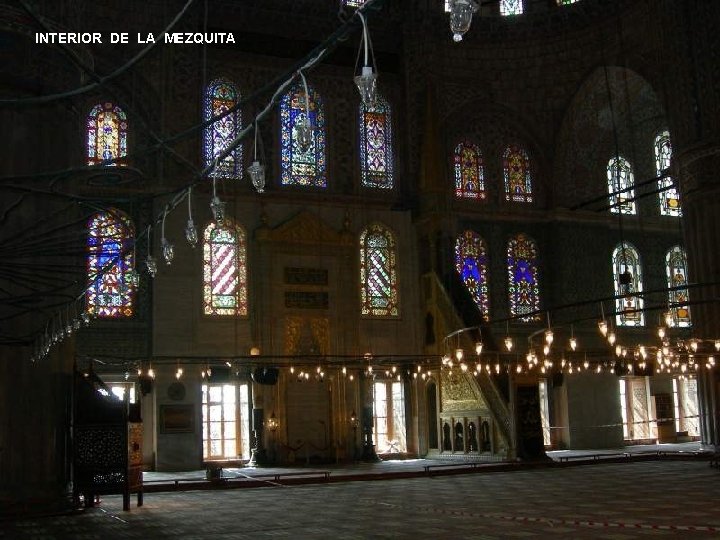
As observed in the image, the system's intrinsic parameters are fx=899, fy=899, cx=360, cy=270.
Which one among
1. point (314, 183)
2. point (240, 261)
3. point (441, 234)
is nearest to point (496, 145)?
point (441, 234)

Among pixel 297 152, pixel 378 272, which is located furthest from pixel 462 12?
pixel 378 272

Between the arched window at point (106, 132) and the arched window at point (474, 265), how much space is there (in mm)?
7685

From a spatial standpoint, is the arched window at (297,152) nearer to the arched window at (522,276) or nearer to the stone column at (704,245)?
the arched window at (522,276)

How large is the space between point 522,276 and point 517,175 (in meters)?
2.45

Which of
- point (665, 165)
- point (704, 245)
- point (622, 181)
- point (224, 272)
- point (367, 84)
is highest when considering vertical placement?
point (665, 165)

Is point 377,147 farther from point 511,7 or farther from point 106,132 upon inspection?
point 106,132

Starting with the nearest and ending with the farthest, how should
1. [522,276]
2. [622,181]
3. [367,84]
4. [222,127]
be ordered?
[367,84] → [222,127] → [522,276] → [622,181]

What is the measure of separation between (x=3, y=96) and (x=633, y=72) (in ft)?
51.0

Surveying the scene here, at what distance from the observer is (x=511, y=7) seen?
22.0 m

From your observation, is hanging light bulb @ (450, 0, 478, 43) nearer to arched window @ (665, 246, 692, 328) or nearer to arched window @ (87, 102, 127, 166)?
arched window @ (87, 102, 127, 166)

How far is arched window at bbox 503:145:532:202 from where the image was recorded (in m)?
21.4

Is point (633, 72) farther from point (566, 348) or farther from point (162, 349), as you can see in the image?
point (162, 349)

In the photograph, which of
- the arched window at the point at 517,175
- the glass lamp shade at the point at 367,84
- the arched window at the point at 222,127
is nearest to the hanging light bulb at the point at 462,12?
the glass lamp shade at the point at 367,84

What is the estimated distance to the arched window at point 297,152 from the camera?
19.7m
